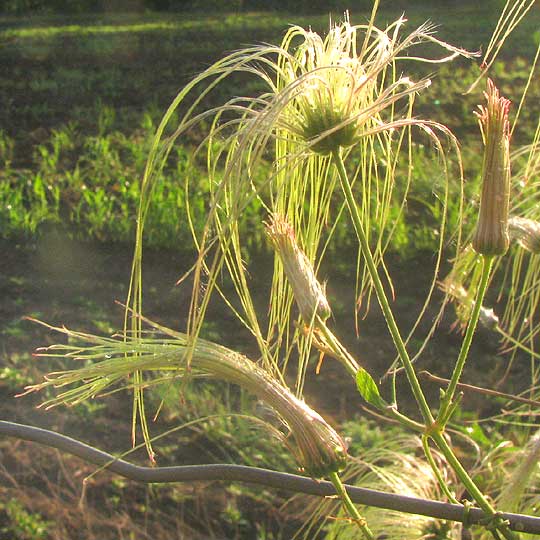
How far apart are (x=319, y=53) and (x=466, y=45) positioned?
506 centimetres

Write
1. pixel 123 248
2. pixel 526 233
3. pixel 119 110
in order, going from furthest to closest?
pixel 119 110, pixel 123 248, pixel 526 233

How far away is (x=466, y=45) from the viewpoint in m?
5.54

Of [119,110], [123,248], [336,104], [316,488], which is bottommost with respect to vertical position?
[123,248]

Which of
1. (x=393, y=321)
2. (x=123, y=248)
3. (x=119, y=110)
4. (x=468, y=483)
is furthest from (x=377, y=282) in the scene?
(x=119, y=110)

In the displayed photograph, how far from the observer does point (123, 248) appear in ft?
11.8

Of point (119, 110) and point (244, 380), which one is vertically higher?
point (244, 380)

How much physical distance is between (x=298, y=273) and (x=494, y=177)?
0.16 m

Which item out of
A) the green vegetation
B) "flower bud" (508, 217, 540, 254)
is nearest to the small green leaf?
"flower bud" (508, 217, 540, 254)

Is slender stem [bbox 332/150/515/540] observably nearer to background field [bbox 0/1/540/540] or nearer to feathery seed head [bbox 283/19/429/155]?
feathery seed head [bbox 283/19/429/155]

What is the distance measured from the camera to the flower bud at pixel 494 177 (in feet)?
1.97

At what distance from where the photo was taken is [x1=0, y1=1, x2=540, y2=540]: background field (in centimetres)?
222

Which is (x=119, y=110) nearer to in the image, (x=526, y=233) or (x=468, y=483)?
(x=526, y=233)

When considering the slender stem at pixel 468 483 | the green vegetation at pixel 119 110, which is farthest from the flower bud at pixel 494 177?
the green vegetation at pixel 119 110

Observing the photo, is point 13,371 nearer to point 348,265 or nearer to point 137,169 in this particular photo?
point 348,265
